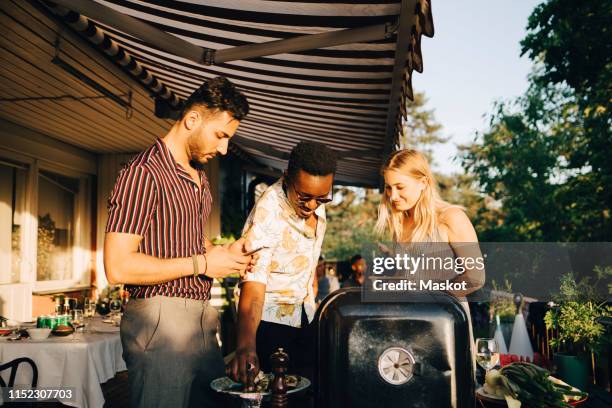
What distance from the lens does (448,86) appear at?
33.7 meters

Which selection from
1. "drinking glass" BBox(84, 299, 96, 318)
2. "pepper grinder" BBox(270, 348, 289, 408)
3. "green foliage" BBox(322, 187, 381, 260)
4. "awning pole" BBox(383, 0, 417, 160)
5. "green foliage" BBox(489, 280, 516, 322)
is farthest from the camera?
"green foliage" BBox(322, 187, 381, 260)

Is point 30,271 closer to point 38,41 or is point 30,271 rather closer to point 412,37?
point 38,41

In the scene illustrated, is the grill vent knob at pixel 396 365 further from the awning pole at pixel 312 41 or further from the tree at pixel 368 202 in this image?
the tree at pixel 368 202

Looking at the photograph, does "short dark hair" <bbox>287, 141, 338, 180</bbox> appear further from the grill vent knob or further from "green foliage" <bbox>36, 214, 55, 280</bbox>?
"green foliage" <bbox>36, 214, 55, 280</bbox>

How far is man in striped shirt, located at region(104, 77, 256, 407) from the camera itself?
5.00ft

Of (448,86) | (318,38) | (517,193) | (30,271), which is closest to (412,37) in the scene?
(318,38)

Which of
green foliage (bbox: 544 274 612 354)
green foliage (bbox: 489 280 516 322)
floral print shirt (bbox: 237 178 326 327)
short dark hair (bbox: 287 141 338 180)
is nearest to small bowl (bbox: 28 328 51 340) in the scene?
floral print shirt (bbox: 237 178 326 327)

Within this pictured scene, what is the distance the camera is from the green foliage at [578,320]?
2080 mm

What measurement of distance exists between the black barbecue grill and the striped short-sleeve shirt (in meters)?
0.55

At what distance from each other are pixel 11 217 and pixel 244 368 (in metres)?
6.11

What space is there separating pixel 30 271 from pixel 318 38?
5608mm

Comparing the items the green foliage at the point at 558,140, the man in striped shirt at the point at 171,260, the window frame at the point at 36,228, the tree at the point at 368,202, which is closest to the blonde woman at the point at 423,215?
the man in striped shirt at the point at 171,260

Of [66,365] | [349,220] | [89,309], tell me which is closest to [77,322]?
[66,365]

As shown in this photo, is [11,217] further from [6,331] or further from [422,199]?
[422,199]
